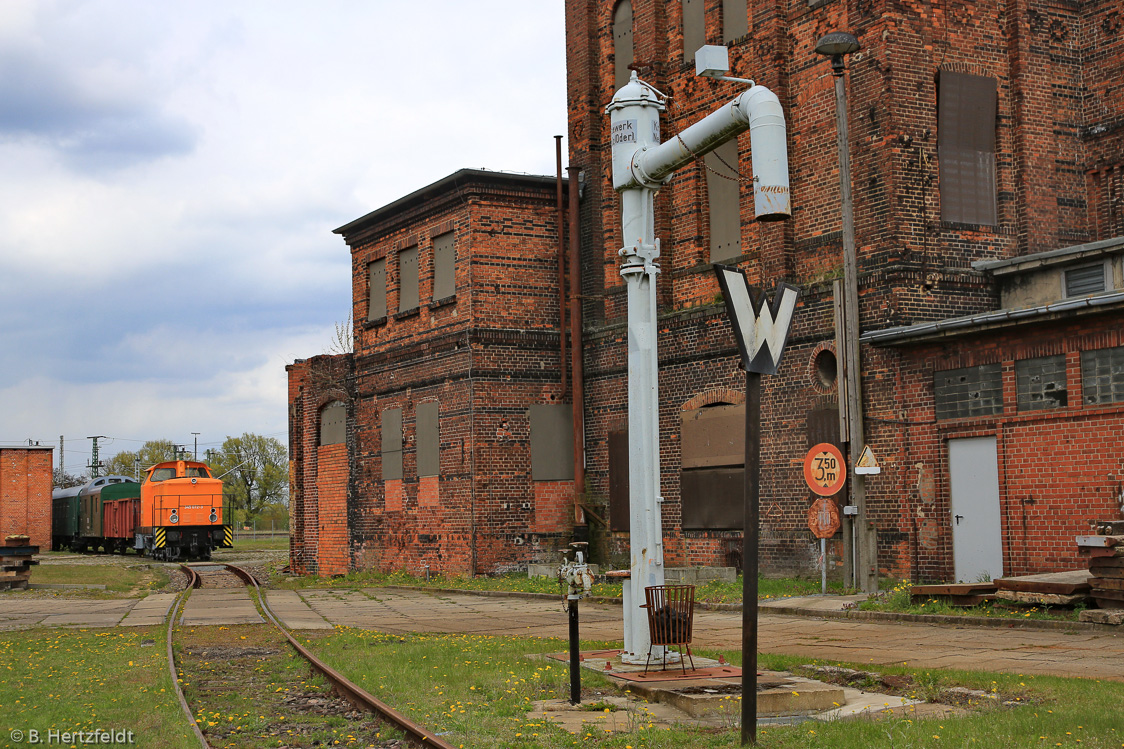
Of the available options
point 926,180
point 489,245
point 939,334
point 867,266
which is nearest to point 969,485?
point 939,334

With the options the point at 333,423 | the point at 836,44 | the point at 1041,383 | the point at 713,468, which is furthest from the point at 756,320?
the point at 333,423

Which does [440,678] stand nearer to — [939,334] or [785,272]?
[939,334]

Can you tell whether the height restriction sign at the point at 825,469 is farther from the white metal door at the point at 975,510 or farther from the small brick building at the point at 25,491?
the small brick building at the point at 25,491

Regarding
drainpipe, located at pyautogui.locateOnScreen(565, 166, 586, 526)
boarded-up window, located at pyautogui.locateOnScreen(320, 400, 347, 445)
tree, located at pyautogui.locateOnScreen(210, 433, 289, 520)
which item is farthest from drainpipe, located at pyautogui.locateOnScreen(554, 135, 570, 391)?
tree, located at pyautogui.locateOnScreen(210, 433, 289, 520)

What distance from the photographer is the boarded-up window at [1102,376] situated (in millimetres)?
13984

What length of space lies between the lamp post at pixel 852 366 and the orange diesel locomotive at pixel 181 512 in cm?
2684

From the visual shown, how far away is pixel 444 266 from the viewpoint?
80.7 feet

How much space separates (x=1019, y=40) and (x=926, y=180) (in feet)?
11.0

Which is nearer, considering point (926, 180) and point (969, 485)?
point (969, 485)

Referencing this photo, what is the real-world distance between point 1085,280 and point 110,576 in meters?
24.2

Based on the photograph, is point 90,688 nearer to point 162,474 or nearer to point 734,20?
point 734,20

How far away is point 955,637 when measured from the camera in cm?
1184

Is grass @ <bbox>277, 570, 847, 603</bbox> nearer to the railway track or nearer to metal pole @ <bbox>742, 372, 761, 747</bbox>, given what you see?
the railway track

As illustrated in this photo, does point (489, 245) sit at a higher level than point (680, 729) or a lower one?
higher
